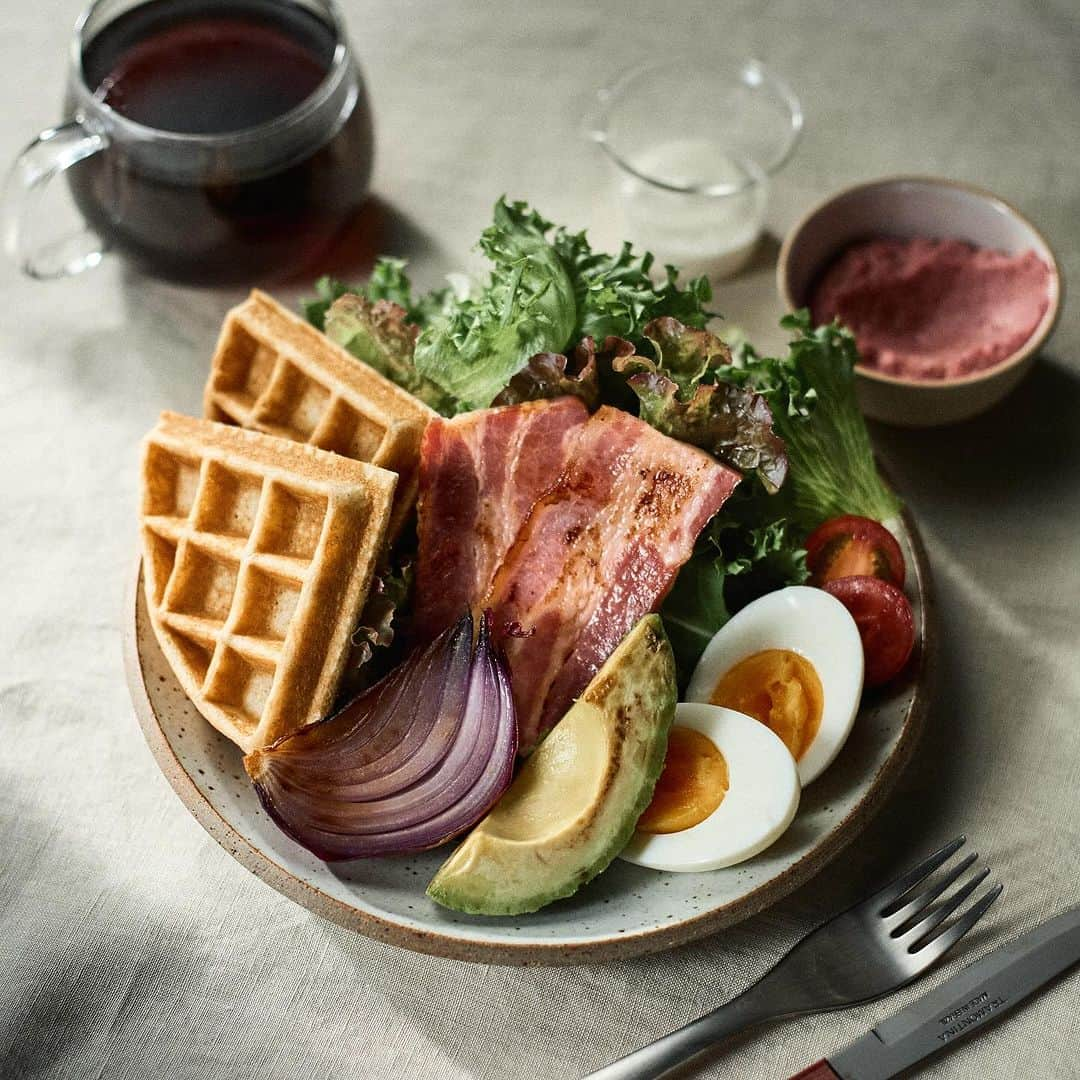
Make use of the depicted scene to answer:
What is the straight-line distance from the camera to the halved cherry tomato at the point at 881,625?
6.83 feet

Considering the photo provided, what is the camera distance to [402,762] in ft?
6.38

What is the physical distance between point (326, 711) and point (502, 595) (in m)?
0.34

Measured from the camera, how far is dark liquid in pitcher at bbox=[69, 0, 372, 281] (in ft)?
8.40

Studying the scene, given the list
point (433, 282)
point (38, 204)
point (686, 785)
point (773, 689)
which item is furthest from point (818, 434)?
point (38, 204)

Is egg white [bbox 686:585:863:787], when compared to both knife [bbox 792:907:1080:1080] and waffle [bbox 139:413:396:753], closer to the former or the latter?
knife [bbox 792:907:1080:1080]

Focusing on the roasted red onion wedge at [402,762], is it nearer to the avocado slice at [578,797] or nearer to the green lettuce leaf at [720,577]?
the avocado slice at [578,797]

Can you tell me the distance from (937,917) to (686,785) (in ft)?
1.49

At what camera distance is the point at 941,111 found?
3.26 meters

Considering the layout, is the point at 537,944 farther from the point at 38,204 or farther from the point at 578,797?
the point at 38,204

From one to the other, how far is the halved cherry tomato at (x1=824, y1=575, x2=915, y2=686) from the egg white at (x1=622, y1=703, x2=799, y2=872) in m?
0.26

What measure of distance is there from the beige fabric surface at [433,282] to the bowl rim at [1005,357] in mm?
213

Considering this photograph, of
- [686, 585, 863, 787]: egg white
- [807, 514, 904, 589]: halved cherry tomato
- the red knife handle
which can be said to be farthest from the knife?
[807, 514, 904, 589]: halved cherry tomato

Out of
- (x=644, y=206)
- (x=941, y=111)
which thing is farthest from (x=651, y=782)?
(x=941, y=111)

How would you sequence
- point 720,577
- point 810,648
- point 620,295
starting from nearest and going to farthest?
point 810,648 → point 720,577 → point 620,295
